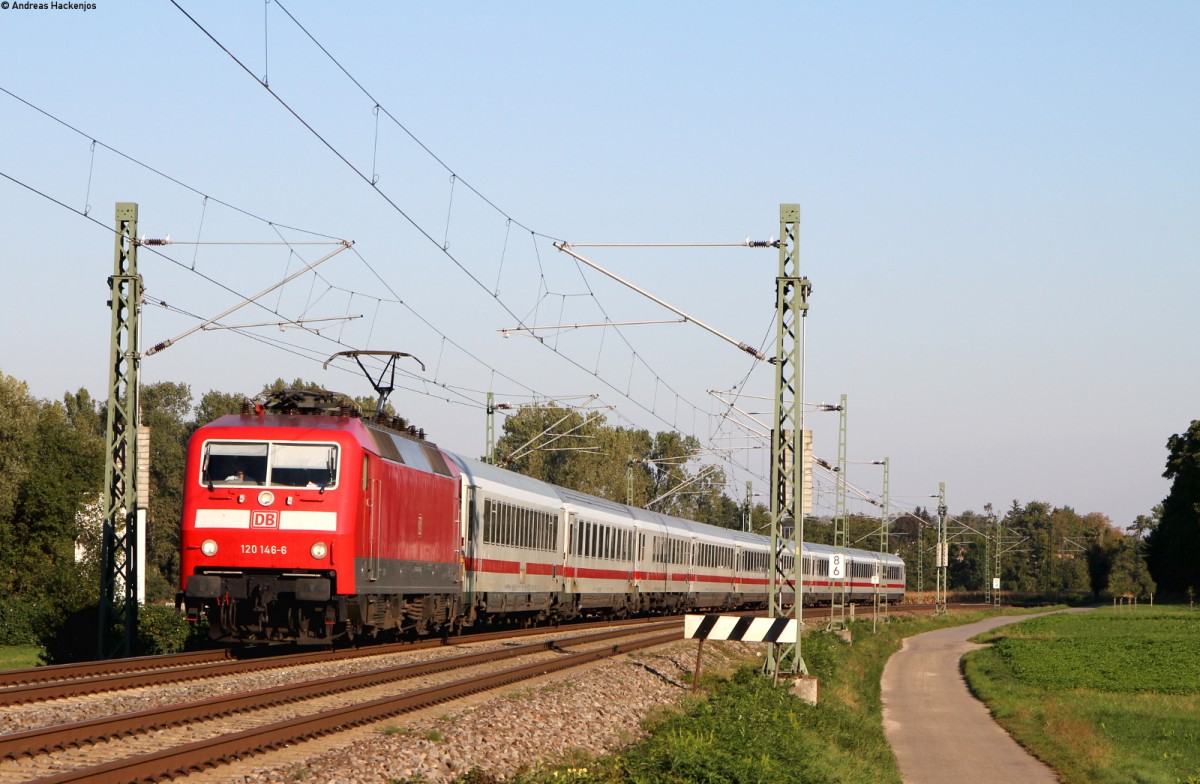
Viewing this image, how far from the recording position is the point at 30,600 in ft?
169

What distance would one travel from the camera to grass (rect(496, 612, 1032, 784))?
14047mm

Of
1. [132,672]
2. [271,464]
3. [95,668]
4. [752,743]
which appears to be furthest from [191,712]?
[271,464]

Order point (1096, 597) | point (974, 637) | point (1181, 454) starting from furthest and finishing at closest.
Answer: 1. point (1096, 597)
2. point (1181, 454)
3. point (974, 637)

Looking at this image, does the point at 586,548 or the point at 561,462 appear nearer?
the point at 586,548

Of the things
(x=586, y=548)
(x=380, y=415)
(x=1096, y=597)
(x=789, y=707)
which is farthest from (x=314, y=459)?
(x=1096, y=597)

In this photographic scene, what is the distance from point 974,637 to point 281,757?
2373 inches

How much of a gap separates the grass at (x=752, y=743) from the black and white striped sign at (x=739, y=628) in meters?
0.88

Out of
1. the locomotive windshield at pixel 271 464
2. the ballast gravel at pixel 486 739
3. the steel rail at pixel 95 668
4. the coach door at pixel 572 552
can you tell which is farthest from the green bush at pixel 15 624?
the ballast gravel at pixel 486 739

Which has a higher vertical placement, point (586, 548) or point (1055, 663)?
point (586, 548)

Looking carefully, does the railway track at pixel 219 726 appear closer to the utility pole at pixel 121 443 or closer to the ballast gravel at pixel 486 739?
the ballast gravel at pixel 486 739

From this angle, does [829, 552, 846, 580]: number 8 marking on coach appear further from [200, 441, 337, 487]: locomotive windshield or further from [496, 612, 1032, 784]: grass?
[200, 441, 337, 487]: locomotive windshield

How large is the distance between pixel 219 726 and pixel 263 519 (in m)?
7.58

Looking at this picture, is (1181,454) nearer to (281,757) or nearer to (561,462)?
(561,462)

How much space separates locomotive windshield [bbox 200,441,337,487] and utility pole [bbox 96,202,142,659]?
4.18 m
